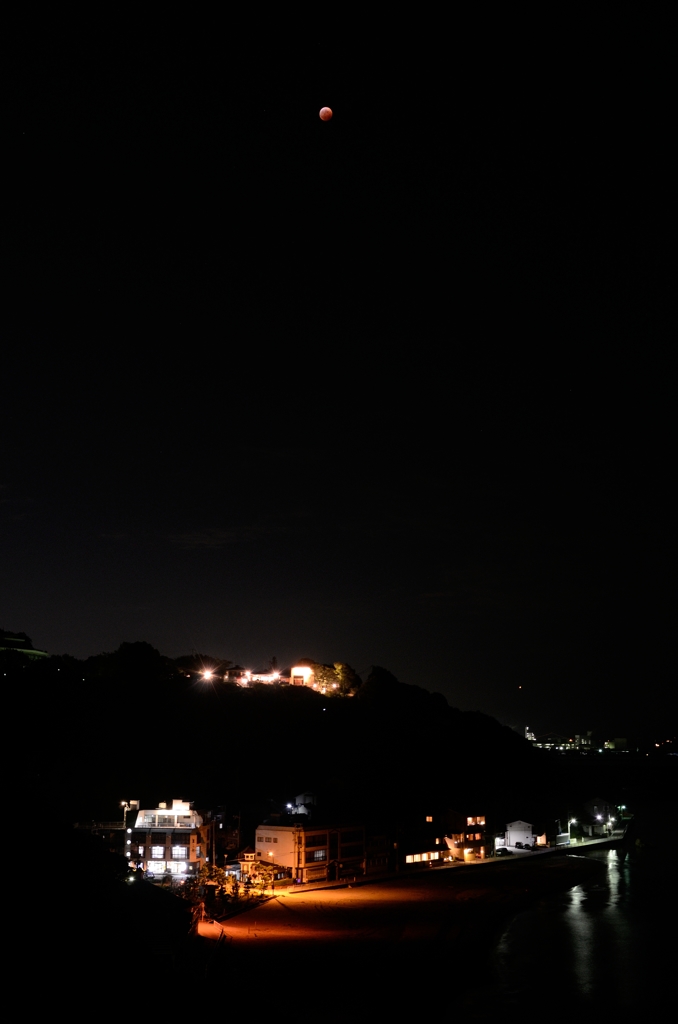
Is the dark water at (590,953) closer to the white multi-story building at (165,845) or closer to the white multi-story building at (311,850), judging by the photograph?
the white multi-story building at (311,850)

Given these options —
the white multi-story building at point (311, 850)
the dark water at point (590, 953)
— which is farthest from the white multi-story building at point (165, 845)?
the dark water at point (590, 953)

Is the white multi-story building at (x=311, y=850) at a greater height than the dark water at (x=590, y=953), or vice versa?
the white multi-story building at (x=311, y=850)

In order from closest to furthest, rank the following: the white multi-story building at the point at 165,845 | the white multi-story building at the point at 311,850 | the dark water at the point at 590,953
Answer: the dark water at the point at 590,953
the white multi-story building at the point at 165,845
the white multi-story building at the point at 311,850

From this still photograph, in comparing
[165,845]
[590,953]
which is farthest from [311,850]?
[590,953]

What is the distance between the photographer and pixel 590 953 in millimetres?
21422

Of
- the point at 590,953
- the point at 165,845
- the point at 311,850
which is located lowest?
the point at 590,953

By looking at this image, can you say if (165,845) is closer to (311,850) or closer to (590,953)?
(311,850)

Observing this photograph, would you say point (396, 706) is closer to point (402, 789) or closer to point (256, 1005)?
point (402, 789)

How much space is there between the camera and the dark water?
17.9m

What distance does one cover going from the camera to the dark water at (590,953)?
17.9 meters

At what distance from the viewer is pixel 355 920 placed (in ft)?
75.8

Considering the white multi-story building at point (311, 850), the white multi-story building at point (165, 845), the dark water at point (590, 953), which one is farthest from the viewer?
the white multi-story building at point (311, 850)

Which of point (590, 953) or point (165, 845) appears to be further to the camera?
point (165, 845)

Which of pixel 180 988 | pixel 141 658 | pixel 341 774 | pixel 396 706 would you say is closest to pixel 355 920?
pixel 180 988
